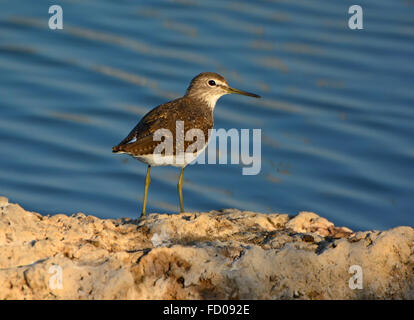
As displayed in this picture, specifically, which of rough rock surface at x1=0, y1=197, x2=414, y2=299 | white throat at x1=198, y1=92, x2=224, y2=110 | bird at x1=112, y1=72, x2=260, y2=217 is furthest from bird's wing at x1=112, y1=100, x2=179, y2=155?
rough rock surface at x1=0, y1=197, x2=414, y2=299

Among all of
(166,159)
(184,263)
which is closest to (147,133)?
(166,159)

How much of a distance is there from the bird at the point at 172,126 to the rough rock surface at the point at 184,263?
1500 millimetres

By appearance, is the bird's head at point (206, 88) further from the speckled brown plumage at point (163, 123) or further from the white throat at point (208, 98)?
the speckled brown plumage at point (163, 123)

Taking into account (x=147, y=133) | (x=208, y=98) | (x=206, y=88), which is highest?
(x=206, y=88)

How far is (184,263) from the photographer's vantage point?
6043 mm

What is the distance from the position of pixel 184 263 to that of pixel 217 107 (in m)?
8.32

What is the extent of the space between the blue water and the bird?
252 centimetres

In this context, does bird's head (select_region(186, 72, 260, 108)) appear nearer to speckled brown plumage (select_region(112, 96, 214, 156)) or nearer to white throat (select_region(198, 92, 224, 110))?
white throat (select_region(198, 92, 224, 110))

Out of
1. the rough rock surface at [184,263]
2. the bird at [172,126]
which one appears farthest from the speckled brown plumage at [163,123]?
the rough rock surface at [184,263]

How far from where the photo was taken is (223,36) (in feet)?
51.9

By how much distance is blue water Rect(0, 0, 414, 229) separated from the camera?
12234 mm

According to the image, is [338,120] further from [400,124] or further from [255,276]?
[255,276]

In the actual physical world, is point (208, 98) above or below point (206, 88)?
below

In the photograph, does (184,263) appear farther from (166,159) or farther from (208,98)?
(208,98)
